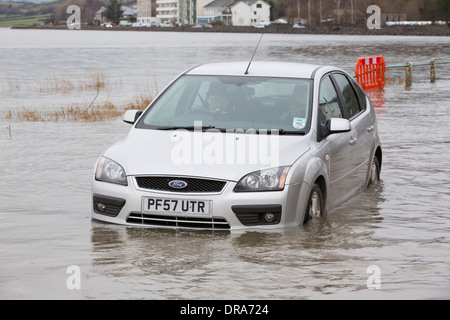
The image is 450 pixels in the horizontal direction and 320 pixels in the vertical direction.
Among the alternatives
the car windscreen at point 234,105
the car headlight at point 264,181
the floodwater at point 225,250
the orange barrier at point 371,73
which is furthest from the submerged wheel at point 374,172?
the orange barrier at point 371,73

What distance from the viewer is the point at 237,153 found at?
7504 millimetres

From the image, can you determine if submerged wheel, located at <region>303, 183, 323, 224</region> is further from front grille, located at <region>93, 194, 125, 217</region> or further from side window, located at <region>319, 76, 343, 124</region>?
front grille, located at <region>93, 194, 125, 217</region>

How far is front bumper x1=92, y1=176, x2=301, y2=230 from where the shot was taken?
723 cm

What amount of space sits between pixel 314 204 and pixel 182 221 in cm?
133

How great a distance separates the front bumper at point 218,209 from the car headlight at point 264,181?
0.05 meters

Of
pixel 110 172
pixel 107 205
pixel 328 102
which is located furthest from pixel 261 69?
pixel 107 205

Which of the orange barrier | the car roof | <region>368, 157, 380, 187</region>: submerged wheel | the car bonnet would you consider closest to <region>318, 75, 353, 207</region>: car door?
the car roof

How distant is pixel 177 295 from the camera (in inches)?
230

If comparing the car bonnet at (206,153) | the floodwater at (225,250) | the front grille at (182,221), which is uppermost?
the car bonnet at (206,153)

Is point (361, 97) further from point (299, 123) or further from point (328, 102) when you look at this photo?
point (299, 123)

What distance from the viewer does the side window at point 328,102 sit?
8578 millimetres

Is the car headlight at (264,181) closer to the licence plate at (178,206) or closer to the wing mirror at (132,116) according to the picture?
the licence plate at (178,206)
